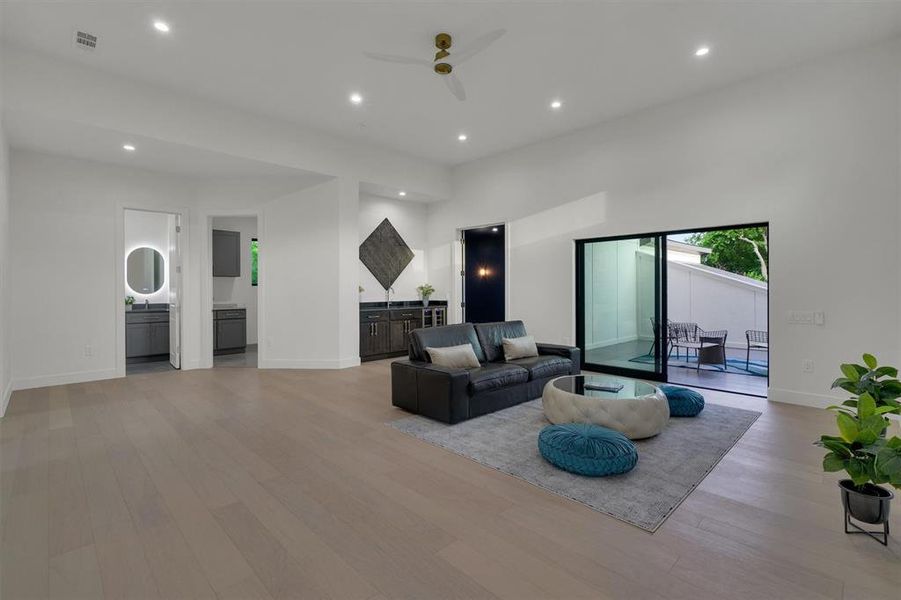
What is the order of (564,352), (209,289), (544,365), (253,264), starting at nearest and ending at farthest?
(544,365) → (564,352) → (209,289) → (253,264)

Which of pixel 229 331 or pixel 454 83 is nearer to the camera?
pixel 454 83

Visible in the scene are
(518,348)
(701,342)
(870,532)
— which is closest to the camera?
(870,532)

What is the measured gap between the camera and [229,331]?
26.3 feet

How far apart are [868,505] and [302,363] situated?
635 centimetres

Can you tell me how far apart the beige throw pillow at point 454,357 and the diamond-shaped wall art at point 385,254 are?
379cm

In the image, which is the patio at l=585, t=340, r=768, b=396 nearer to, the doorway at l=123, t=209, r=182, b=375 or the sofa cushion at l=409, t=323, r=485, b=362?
the sofa cushion at l=409, t=323, r=485, b=362

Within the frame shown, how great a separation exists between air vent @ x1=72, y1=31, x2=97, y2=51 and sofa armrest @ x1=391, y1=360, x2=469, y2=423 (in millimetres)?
4174

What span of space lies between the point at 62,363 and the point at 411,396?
481cm

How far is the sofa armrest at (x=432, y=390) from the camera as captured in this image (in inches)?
153

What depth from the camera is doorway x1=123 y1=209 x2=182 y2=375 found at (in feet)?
22.9

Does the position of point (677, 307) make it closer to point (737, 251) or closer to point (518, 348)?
point (737, 251)

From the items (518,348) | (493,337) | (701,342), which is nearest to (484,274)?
(493,337)

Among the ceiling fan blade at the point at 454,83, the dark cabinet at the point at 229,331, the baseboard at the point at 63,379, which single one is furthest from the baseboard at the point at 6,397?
the ceiling fan blade at the point at 454,83

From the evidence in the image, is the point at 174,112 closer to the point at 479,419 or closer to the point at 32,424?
the point at 32,424
